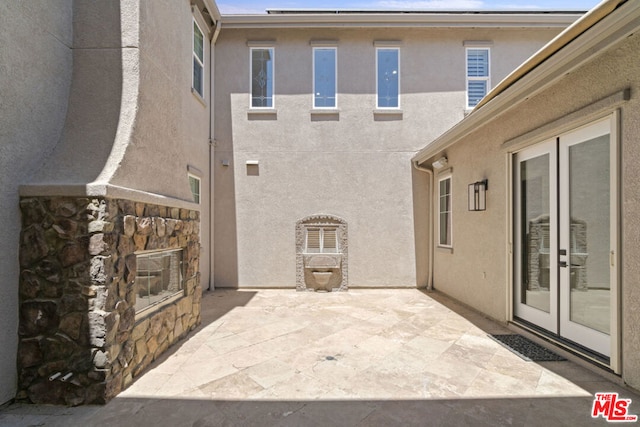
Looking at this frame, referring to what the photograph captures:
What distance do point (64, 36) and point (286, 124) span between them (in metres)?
4.47

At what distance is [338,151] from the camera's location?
7.17 m

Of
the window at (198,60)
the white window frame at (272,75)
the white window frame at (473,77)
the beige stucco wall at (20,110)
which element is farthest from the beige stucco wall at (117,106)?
the white window frame at (473,77)

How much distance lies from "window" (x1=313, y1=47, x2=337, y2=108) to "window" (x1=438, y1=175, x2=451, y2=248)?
10.5 feet

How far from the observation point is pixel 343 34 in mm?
7168

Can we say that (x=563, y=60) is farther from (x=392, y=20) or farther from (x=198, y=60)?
(x=198, y=60)

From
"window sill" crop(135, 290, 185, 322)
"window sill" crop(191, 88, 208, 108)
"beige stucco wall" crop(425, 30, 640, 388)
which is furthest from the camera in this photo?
"window sill" crop(191, 88, 208, 108)

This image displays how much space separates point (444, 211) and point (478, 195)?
163 centimetres

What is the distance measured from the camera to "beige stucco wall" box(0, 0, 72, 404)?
251 centimetres

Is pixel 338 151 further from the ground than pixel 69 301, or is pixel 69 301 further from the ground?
pixel 338 151

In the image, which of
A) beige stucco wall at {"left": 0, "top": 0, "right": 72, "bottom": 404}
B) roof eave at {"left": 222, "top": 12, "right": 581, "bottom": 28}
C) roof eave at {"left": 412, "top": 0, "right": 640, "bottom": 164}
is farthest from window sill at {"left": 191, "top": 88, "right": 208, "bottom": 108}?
roof eave at {"left": 412, "top": 0, "right": 640, "bottom": 164}

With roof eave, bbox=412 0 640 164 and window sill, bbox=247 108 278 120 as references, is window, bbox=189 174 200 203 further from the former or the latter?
roof eave, bbox=412 0 640 164

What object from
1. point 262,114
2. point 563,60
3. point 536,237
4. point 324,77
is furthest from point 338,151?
point 563,60

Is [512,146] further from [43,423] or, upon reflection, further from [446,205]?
[43,423]

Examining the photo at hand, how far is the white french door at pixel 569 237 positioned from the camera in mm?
3059
